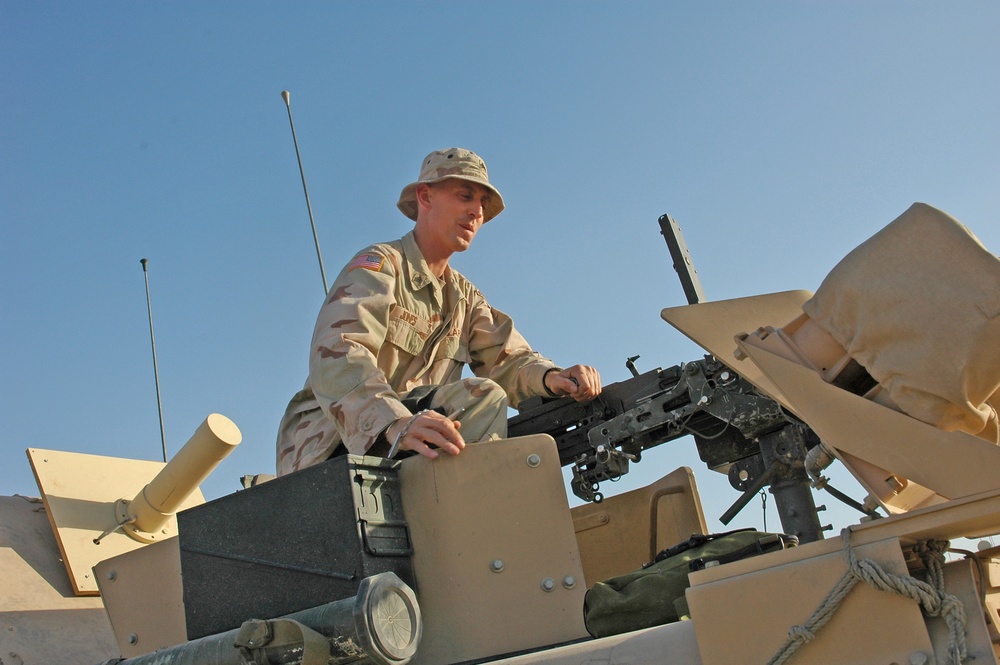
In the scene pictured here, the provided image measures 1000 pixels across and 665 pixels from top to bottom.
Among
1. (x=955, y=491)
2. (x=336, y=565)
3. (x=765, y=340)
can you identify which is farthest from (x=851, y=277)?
(x=336, y=565)

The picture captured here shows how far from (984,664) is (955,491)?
36cm

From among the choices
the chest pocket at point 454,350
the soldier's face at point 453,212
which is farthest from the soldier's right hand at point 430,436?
the soldier's face at point 453,212

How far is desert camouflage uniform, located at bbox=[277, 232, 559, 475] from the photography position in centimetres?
355

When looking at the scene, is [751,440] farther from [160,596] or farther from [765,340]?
[160,596]

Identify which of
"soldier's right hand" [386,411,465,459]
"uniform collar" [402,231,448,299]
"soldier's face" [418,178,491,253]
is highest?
"soldier's face" [418,178,491,253]

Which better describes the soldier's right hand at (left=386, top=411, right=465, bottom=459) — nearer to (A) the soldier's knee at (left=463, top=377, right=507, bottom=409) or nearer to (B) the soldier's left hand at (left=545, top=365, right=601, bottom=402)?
(A) the soldier's knee at (left=463, top=377, right=507, bottom=409)

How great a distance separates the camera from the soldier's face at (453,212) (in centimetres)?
424

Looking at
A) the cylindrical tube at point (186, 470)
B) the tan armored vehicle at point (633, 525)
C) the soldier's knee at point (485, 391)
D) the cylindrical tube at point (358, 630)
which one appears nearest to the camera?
the tan armored vehicle at point (633, 525)

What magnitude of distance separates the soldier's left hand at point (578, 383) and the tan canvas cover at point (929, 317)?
1.89 metres

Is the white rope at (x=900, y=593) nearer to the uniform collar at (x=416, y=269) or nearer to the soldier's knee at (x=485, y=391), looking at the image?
the soldier's knee at (x=485, y=391)

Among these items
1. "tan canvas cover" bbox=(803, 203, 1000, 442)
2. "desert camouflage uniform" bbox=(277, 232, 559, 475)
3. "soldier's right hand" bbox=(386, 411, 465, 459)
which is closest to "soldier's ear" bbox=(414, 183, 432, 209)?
"desert camouflage uniform" bbox=(277, 232, 559, 475)

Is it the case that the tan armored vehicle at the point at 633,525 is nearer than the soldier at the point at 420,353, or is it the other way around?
the tan armored vehicle at the point at 633,525

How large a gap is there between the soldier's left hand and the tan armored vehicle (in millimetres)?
70

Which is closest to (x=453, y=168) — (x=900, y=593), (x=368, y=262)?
(x=368, y=262)
